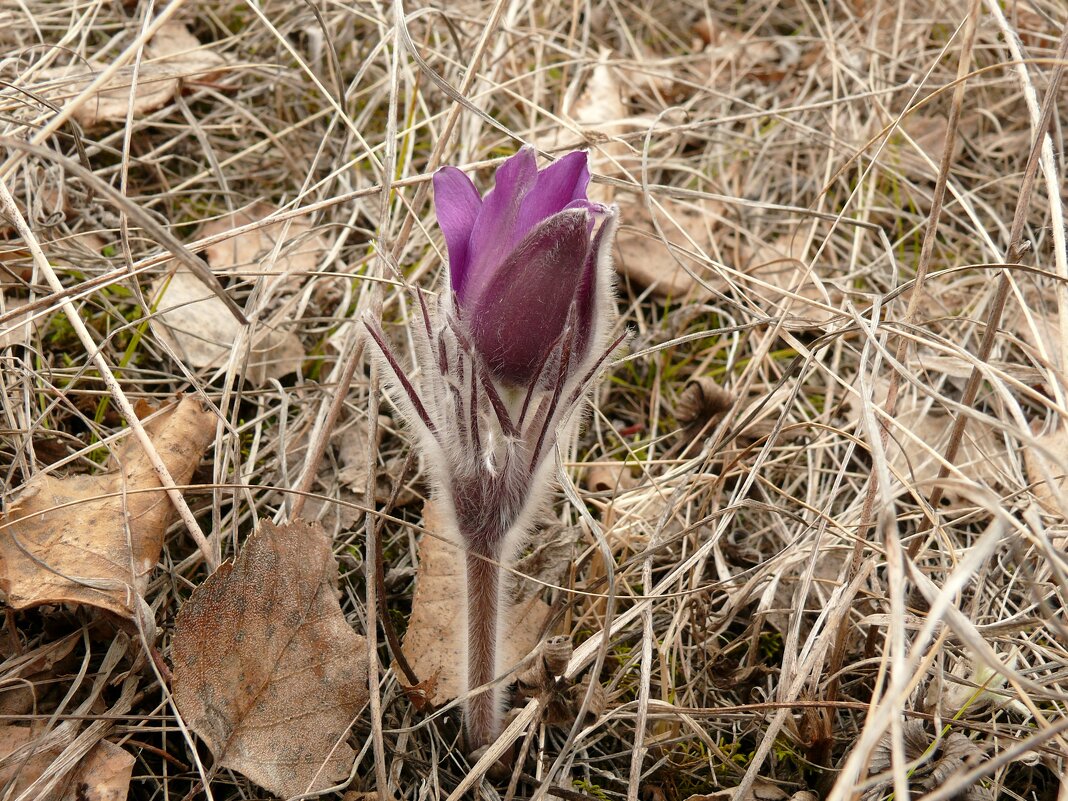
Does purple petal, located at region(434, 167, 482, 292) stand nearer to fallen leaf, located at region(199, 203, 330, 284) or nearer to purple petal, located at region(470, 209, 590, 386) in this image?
purple petal, located at region(470, 209, 590, 386)

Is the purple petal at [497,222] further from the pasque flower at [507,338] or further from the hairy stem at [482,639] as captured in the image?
the hairy stem at [482,639]

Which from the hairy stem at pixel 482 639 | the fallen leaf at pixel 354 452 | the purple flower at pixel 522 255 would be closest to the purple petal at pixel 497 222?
the purple flower at pixel 522 255

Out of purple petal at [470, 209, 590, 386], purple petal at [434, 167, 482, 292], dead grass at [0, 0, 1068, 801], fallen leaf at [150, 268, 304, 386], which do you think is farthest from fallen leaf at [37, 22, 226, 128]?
purple petal at [470, 209, 590, 386]

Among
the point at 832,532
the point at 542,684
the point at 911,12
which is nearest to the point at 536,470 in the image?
the point at 542,684

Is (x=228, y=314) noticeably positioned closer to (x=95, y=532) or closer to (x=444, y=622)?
(x=95, y=532)

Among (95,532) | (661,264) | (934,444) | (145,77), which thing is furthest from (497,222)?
(145,77)

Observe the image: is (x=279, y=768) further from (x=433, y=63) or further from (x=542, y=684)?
(x=433, y=63)
